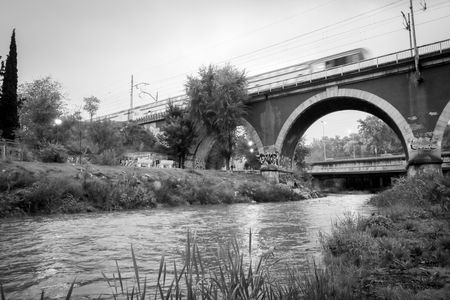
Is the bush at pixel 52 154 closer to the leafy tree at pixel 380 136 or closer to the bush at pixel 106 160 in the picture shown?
the bush at pixel 106 160

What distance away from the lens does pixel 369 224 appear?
245 inches

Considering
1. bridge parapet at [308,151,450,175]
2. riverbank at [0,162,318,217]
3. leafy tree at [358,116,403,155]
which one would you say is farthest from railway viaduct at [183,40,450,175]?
leafy tree at [358,116,403,155]

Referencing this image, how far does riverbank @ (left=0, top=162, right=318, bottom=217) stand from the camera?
40.0ft

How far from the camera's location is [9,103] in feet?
94.3

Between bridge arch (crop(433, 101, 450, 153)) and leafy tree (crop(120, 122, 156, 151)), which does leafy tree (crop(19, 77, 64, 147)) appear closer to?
leafy tree (crop(120, 122, 156, 151))

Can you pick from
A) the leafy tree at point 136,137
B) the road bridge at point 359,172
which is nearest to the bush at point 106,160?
the leafy tree at point 136,137

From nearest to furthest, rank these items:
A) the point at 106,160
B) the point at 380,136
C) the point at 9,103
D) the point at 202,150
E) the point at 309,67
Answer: the point at 106,160 → the point at 9,103 → the point at 309,67 → the point at 202,150 → the point at 380,136

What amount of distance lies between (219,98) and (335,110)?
1147cm

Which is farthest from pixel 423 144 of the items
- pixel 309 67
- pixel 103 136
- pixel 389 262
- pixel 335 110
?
pixel 103 136

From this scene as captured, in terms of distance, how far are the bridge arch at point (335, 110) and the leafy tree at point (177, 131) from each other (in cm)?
921

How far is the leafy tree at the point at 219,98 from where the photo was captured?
30.8m

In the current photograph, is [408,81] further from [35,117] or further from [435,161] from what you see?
[35,117]

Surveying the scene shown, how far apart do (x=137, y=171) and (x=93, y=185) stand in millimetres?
4351

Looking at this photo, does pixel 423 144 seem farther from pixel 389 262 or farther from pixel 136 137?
pixel 136 137
